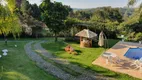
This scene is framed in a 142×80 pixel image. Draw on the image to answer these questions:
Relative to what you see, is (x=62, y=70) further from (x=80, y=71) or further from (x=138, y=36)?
(x=138, y=36)

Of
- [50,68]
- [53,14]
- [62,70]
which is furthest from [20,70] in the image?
[53,14]

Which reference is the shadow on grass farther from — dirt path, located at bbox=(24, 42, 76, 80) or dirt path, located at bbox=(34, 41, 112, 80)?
dirt path, located at bbox=(24, 42, 76, 80)

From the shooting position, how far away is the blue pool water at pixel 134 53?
19.4m

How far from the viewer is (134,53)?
67.6 feet

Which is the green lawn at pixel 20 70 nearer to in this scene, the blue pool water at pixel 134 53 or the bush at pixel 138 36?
the blue pool water at pixel 134 53

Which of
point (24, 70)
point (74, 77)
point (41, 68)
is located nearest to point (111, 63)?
point (74, 77)

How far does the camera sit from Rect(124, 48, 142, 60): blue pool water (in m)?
19.4

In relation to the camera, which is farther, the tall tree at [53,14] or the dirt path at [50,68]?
the tall tree at [53,14]

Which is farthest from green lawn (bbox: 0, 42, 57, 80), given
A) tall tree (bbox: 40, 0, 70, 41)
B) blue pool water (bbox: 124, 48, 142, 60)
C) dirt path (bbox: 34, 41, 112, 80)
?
blue pool water (bbox: 124, 48, 142, 60)

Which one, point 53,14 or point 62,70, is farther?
point 53,14

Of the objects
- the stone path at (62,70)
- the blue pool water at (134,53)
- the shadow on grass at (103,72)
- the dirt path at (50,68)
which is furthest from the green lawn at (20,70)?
the blue pool water at (134,53)

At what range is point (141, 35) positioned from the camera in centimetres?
2961

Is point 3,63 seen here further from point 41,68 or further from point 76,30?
point 76,30

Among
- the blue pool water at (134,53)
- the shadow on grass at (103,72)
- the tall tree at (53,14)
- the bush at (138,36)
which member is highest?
the tall tree at (53,14)
